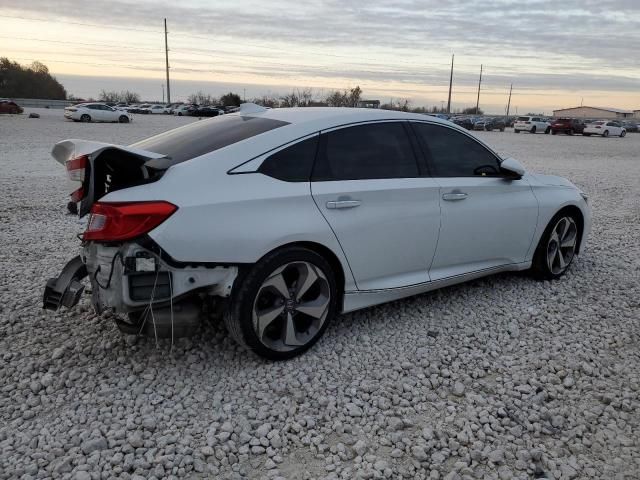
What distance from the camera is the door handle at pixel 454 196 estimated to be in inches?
167

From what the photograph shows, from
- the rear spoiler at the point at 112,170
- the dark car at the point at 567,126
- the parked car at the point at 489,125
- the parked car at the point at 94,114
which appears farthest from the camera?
the parked car at the point at 489,125

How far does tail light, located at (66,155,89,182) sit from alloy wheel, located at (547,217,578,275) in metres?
4.13

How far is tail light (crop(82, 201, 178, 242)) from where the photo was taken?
9.93 ft

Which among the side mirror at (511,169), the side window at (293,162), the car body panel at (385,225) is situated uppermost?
the side window at (293,162)

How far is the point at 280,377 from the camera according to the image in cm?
345

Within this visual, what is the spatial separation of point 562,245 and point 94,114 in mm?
35480

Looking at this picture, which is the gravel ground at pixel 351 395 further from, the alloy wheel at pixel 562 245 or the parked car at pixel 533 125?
the parked car at pixel 533 125

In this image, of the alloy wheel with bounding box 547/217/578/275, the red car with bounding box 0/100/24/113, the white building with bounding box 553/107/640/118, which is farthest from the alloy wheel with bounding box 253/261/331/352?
the white building with bounding box 553/107/640/118

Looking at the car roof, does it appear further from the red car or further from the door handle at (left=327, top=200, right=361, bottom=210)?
the red car

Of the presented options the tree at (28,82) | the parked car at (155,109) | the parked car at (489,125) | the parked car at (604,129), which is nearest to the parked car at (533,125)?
the parked car at (604,129)

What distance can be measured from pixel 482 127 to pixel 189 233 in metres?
50.2

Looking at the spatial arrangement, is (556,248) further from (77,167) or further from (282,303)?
(77,167)

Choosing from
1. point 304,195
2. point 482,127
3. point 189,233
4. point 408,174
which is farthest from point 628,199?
point 482,127

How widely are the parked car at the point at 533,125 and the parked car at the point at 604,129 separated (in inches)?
118
